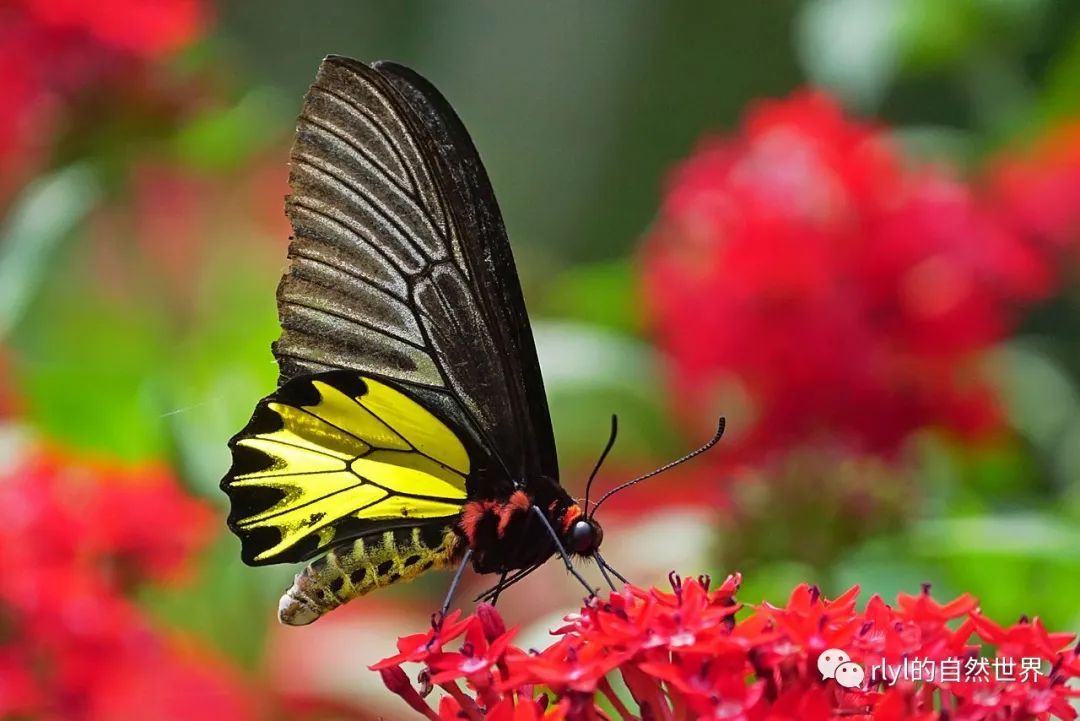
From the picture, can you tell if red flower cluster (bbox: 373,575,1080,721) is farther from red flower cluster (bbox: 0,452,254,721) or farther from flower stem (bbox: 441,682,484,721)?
red flower cluster (bbox: 0,452,254,721)

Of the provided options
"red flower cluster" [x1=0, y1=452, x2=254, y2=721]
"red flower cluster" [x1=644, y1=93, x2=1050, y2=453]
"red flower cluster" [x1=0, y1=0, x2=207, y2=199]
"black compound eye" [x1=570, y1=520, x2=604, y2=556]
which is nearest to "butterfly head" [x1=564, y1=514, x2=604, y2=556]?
"black compound eye" [x1=570, y1=520, x2=604, y2=556]

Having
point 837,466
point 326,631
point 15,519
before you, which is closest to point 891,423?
point 837,466

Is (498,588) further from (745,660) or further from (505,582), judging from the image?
(745,660)

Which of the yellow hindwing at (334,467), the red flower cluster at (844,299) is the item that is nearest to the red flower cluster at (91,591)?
the yellow hindwing at (334,467)

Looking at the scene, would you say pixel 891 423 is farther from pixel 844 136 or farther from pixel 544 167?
pixel 544 167

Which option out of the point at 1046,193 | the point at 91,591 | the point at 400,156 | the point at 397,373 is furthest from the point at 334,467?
the point at 1046,193
